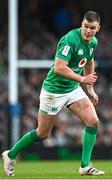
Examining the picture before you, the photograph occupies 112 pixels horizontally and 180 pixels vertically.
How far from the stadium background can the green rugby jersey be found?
7.16 metres

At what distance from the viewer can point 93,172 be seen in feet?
35.2

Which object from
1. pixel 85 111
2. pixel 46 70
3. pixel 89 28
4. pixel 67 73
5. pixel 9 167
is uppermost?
pixel 89 28

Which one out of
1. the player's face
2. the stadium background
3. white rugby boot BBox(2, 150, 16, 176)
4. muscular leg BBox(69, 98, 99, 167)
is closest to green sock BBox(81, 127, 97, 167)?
muscular leg BBox(69, 98, 99, 167)

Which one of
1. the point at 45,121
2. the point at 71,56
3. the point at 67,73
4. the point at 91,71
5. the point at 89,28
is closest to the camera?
the point at 67,73

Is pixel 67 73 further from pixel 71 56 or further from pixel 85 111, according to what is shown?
pixel 85 111

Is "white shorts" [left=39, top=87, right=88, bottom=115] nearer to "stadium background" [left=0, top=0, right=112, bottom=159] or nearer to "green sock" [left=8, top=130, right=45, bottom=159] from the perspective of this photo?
"green sock" [left=8, top=130, right=45, bottom=159]

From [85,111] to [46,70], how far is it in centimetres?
899

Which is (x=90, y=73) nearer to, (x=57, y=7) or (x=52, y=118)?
(x=52, y=118)

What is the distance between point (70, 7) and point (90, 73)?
9914 millimetres

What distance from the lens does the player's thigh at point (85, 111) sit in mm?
10734

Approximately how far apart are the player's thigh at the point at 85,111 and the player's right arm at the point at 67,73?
1.98 ft

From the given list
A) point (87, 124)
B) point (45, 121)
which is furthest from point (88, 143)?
point (45, 121)

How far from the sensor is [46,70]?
64.7 ft

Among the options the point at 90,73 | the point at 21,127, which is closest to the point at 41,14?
the point at 21,127
